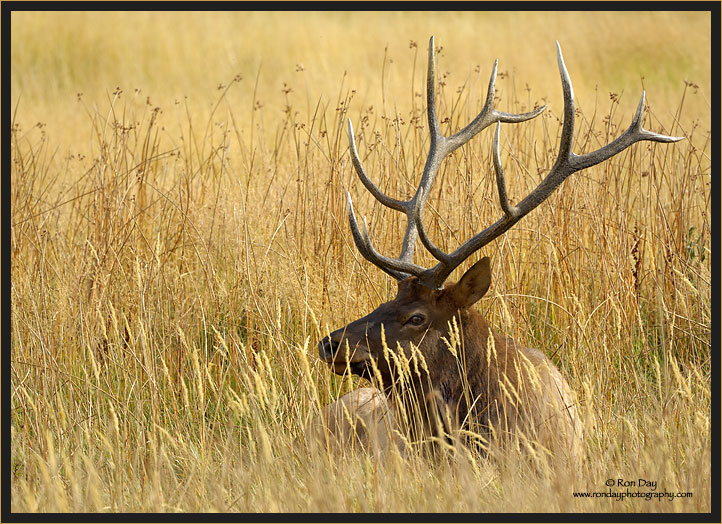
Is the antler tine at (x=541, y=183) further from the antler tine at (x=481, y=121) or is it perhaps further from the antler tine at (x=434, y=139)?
the antler tine at (x=481, y=121)

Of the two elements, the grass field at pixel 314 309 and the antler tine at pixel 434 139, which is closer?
the grass field at pixel 314 309

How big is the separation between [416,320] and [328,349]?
344 mm

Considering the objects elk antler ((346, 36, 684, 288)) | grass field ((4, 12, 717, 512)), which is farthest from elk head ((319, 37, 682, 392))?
grass field ((4, 12, 717, 512))

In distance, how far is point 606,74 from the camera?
22.9 feet

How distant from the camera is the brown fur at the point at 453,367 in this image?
10.2 ft

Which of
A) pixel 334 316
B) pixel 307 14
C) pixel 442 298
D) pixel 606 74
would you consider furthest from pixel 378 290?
pixel 307 14

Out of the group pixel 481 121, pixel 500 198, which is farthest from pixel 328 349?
pixel 481 121

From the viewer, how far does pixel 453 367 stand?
128 inches

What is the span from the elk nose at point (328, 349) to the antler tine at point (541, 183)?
16.9 inches

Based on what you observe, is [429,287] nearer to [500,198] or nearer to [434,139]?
[500,198]

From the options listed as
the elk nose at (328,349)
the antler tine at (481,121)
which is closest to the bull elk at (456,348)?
the elk nose at (328,349)

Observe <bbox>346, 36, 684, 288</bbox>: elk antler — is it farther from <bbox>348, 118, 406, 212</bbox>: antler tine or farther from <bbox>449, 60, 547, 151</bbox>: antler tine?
<bbox>449, 60, 547, 151</bbox>: antler tine

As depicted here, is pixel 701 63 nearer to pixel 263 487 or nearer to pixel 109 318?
pixel 109 318

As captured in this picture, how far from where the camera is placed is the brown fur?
10.2 feet
